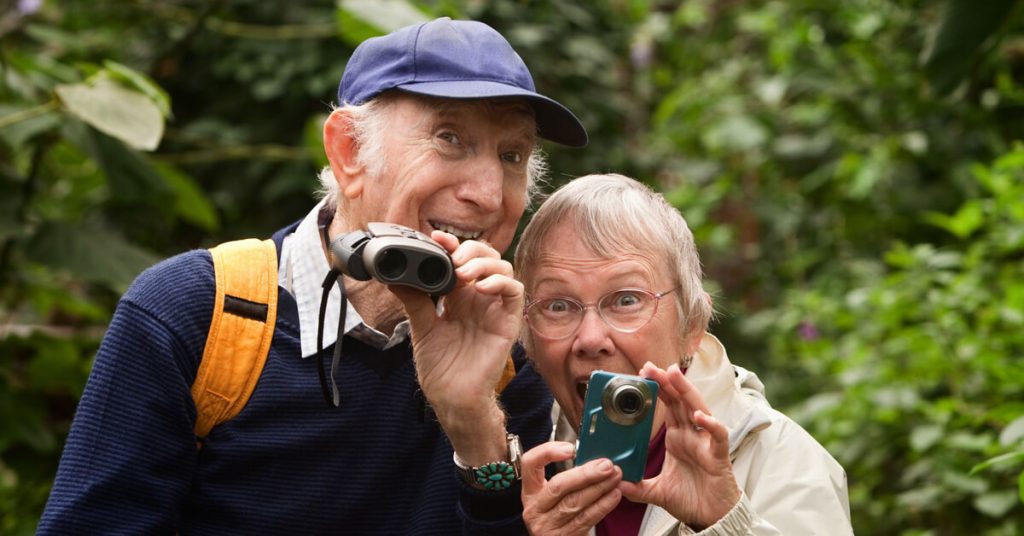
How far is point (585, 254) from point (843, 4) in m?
3.71

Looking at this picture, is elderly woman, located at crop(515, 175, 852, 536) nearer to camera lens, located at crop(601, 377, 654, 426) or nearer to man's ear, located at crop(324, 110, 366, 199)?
camera lens, located at crop(601, 377, 654, 426)

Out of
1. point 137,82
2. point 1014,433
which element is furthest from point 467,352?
point 137,82

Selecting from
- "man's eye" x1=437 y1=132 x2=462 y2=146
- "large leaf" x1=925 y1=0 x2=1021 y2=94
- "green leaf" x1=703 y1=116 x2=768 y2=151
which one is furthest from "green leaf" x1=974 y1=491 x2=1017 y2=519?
"green leaf" x1=703 y1=116 x2=768 y2=151

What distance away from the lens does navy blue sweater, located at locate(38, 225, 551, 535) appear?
6.42ft

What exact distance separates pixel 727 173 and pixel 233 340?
4.43 meters

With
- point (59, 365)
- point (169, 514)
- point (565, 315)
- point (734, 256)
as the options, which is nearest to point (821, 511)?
point (565, 315)

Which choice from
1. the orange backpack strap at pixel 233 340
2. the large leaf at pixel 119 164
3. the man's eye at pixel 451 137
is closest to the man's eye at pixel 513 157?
the man's eye at pixel 451 137

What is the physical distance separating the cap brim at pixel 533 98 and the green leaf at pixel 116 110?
4.10ft

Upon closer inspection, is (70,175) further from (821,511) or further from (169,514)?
(821,511)

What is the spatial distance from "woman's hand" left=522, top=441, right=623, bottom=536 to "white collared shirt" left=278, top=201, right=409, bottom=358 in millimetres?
427

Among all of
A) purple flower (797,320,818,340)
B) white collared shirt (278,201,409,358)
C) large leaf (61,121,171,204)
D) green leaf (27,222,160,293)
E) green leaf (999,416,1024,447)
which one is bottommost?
green leaf (27,222,160,293)

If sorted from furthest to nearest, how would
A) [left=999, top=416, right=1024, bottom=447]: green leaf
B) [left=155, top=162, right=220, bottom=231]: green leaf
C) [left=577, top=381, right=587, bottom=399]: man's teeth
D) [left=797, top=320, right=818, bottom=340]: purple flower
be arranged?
1. [left=797, top=320, right=818, bottom=340]: purple flower
2. [left=155, top=162, right=220, bottom=231]: green leaf
3. [left=999, top=416, right=1024, bottom=447]: green leaf
4. [left=577, top=381, right=587, bottom=399]: man's teeth

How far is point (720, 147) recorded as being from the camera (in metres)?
5.88

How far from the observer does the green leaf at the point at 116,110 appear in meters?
3.01
